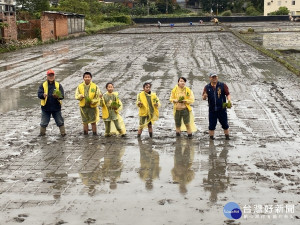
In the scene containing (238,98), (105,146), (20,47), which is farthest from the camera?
(20,47)

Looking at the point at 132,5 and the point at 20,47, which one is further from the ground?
the point at 132,5

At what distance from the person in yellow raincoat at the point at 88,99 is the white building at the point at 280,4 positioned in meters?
87.4

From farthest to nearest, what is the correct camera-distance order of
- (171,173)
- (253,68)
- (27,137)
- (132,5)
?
1. (132,5)
2. (253,68)
3. (27,137)
4. (171,173)

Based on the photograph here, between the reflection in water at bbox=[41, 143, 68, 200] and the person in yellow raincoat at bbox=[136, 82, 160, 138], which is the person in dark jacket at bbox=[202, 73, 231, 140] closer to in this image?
the person in yellow raincoat at bbox=[136, 82, 160, 138]

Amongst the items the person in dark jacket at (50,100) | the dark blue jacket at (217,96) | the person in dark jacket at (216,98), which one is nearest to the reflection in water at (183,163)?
the person in dark jacket at (216,98)

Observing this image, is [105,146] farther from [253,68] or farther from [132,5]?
[132,5]

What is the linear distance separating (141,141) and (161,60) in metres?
14.9

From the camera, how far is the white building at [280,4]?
92.9 meters

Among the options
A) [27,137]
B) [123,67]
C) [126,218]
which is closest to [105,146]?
[27,137]

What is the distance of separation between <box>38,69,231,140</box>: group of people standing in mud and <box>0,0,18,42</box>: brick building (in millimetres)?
24040

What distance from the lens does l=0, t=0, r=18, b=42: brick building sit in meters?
33.7

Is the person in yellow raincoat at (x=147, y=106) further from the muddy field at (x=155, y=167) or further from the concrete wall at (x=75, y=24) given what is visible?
the concrete wall at (x=75, y=24)

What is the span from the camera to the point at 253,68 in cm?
2048
